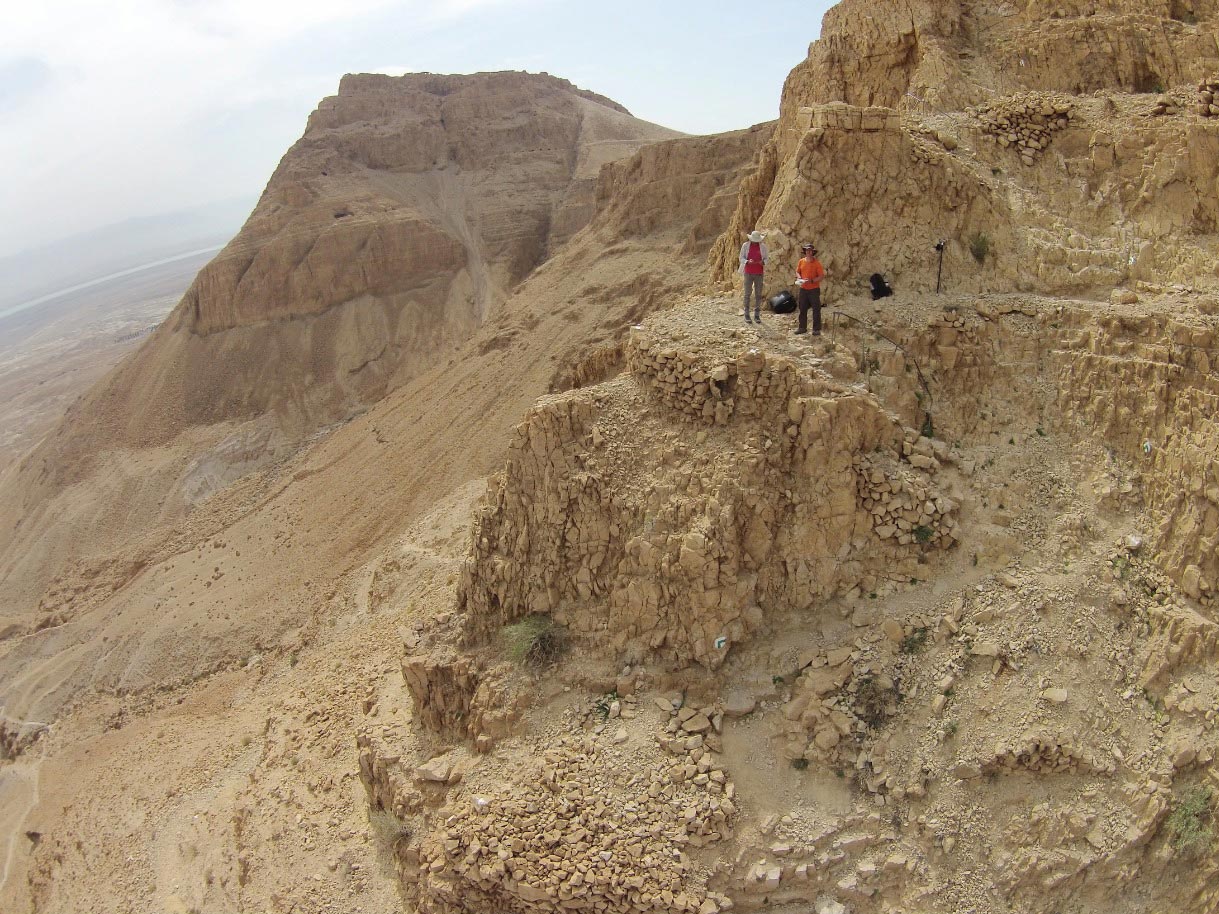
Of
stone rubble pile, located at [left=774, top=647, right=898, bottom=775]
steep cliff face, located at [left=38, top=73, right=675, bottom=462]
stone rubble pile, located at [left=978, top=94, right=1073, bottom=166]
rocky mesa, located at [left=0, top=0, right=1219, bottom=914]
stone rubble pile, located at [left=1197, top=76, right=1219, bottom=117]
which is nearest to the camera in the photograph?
rocky mesa, located at [left=0, top=0, right=1219, bottom=914]

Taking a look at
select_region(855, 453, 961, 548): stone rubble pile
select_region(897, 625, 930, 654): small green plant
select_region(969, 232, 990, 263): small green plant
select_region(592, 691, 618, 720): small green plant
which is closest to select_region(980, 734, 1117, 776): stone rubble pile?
select_region(897, 625, 930, 654): small green plant

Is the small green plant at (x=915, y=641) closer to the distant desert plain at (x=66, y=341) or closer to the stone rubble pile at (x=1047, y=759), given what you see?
the stone rubble pile at (x=1047, y=759)

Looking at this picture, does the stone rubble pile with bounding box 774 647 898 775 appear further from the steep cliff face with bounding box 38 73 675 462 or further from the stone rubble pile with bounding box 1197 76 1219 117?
the steep cliff face with bounding box 38 73 675 462

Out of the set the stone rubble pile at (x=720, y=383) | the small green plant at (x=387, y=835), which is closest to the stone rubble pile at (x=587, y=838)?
the small green plant at (x=387, y=835)

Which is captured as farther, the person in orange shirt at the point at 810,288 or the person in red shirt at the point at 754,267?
the person in red shirt at the point at 754,267

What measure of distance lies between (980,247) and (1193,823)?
24.5 feet

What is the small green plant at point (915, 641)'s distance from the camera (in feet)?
30.8

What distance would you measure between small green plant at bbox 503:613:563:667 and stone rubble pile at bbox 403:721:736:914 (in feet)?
4.05

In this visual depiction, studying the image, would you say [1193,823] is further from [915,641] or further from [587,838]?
[587,838]

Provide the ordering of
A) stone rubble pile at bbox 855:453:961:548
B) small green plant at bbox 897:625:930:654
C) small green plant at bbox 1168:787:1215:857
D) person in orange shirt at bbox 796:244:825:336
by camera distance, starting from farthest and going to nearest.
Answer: person in orange shirt at bbox 796:244:825:336 → stone rubble pile at bbox 855:453:961:548 → small green plant at bbox 897:625:930:654 → small green plant at bbox 1168:787:1215:857

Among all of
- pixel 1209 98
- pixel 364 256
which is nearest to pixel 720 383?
pixel 1209 98

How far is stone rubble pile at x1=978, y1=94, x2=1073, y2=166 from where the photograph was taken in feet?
41.9

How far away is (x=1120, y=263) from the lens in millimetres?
11539

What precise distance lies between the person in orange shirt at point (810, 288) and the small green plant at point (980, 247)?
2.54 meters
